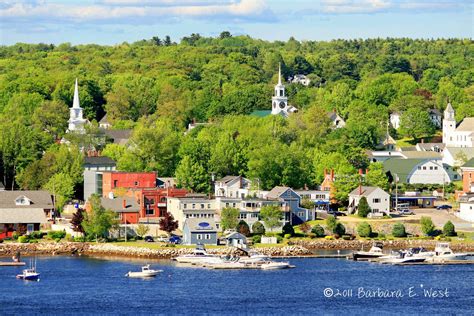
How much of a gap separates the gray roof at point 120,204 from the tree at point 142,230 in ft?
7.29

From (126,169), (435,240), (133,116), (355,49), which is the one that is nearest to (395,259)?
(435,240)

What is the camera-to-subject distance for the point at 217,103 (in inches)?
4904

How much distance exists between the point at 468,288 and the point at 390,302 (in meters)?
5.35

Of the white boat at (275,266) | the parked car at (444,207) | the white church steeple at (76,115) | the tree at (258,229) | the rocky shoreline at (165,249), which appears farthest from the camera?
the white church steeple at (76,115)

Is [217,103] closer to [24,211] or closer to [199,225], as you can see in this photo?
[24,211]

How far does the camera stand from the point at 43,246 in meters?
74.6

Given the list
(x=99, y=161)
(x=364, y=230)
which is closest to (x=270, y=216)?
(x=364, y=230)

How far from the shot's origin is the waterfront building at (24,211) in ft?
255

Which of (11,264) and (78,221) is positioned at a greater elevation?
(78,221)

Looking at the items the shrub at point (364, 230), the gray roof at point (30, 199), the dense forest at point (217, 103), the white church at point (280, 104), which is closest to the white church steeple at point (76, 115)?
the dense forest at point (217, 103)

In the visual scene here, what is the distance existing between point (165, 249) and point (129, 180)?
Result: 12.5 metres

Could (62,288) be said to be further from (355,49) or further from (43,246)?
(355,49)

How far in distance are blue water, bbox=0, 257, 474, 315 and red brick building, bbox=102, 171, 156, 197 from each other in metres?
12.5

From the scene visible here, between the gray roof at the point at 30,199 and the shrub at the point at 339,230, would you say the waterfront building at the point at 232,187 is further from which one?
the gray roof at the point at 30,199
